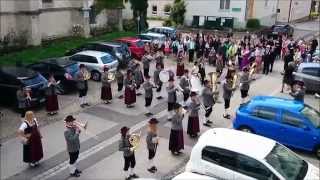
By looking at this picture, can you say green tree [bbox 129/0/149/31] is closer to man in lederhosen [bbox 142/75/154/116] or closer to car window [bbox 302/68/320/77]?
car window [bbox 302/68/320/77]

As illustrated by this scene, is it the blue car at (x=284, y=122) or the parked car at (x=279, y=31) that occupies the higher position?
the parked car at (x=279, y=31)

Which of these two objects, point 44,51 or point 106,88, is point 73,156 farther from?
point 44,51

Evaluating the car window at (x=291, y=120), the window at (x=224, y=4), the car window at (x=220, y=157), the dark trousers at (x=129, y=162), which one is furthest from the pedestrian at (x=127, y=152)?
the window at (x=224, y=4)

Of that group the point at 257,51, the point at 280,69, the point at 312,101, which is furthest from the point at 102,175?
the point at 280,69

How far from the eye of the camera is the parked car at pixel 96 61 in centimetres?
2203

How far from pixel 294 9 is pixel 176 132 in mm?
44321

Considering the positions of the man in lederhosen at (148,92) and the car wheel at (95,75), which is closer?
the man in lederhosen at (148,92)

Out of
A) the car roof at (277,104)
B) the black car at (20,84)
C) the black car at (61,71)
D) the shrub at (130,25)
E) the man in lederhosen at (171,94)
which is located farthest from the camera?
the shrub at (130,25)

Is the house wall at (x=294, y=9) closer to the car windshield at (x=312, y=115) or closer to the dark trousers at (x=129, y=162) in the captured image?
the car windshield at (x=312, y=115)

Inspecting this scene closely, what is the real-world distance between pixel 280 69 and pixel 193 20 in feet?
61.2

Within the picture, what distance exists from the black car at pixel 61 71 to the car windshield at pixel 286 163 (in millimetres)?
11003

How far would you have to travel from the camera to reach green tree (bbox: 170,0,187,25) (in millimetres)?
43688

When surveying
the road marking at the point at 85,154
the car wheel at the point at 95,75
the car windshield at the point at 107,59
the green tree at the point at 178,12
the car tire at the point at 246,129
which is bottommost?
the road marking at the point at 85,154

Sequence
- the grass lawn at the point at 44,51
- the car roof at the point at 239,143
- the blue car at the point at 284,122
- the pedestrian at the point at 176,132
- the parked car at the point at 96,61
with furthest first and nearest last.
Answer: the grass lawn at the point at 44,51
the parked car at the point at 96,61
the blue car at the point at 284,122
the pedestrian at the point at 176,132
the car roof at the point at 239,143
